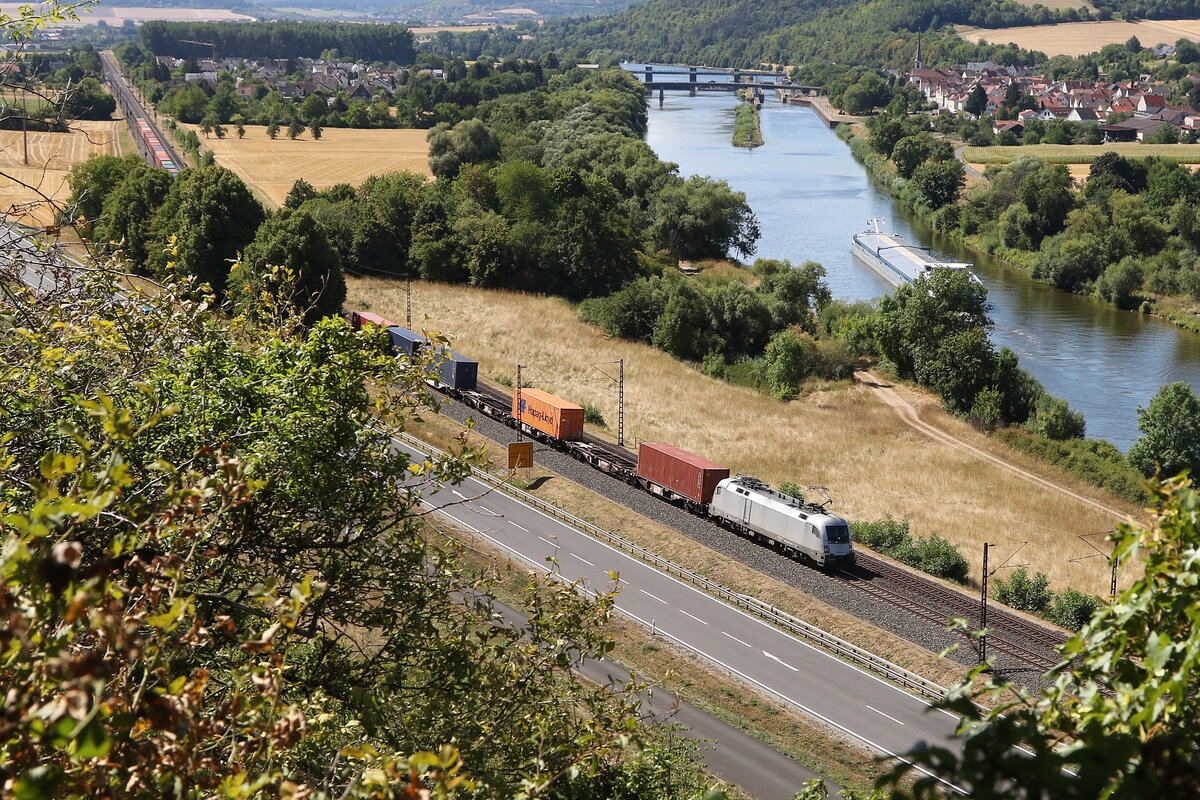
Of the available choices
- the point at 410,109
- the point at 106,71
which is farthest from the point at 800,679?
the point at 106,71

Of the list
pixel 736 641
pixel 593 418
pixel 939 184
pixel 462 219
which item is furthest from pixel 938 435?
pixel 939 184

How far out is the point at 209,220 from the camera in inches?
2151

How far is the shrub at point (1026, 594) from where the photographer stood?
101 ft

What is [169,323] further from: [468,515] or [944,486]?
[944,486]

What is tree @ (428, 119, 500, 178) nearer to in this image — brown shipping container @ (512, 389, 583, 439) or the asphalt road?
brown shipping container @ (512, 389, 583, 439)

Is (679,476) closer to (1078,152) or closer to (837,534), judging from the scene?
(837,534)

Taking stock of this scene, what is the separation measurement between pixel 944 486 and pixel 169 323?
35469mm

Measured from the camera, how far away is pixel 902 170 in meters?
108

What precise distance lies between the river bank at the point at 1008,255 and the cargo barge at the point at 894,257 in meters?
6.05

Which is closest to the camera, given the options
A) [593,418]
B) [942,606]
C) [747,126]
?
[942,606]

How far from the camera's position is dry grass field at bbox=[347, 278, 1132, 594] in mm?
38562

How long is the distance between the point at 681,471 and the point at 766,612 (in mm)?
8506

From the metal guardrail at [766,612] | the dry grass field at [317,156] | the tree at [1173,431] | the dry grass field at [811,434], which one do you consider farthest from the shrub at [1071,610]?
the dry grass field at [317,156]

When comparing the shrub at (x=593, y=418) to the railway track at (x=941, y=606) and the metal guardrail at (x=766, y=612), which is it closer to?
the metal guardrail at (x=766, y=612)
